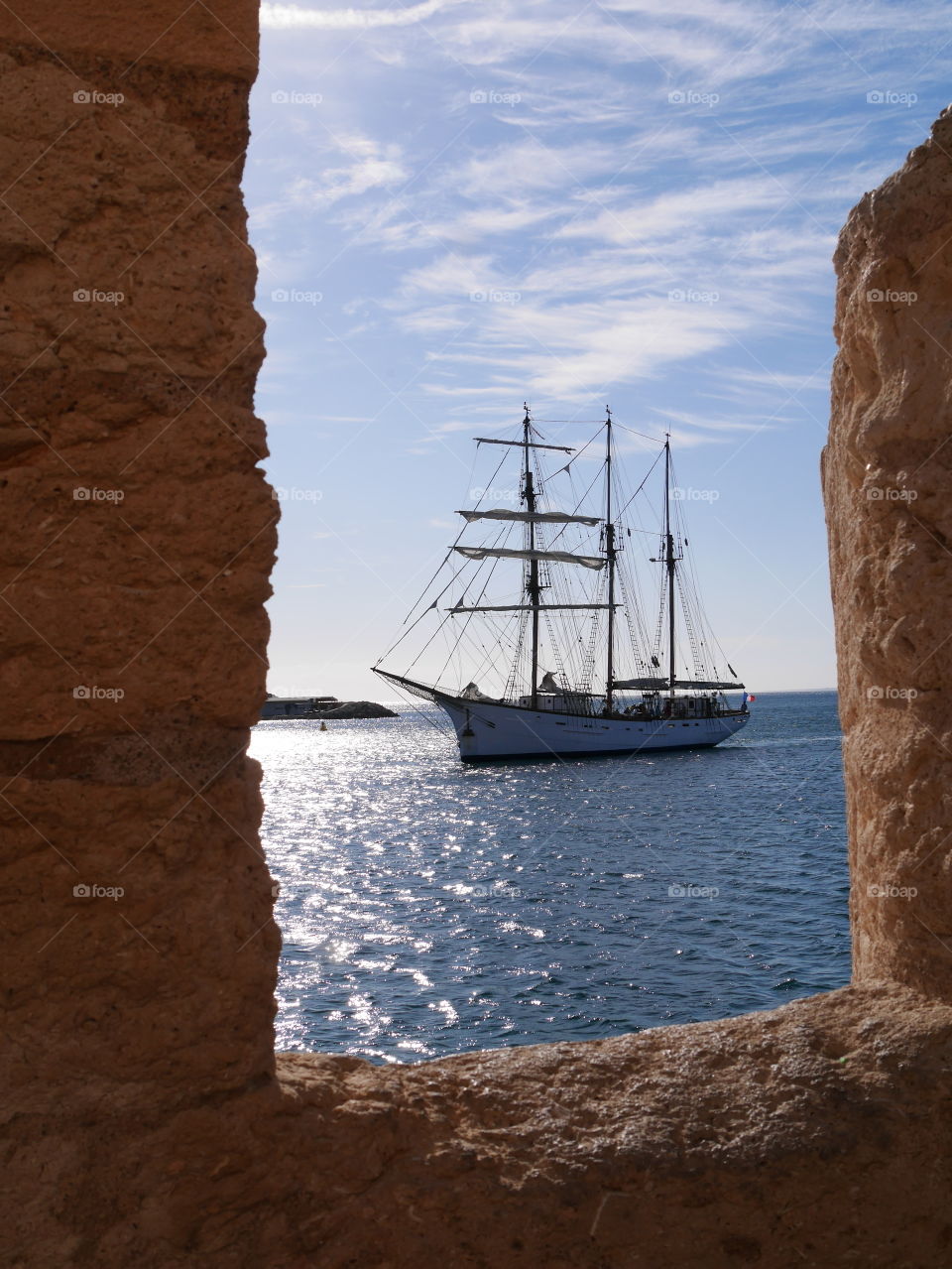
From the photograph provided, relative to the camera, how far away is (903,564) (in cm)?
302

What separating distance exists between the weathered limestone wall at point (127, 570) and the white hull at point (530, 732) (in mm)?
55862

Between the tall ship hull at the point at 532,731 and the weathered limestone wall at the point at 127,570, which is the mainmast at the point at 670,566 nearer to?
the tall ship hull at the point at 532,731

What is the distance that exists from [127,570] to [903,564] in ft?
6.64

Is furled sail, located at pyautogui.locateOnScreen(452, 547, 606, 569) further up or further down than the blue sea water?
further up

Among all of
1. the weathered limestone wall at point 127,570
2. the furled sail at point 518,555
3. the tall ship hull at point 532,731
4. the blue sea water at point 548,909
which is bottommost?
the blue sea water at point 548,909

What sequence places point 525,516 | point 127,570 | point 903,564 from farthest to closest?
1. point 525,516
2. point 903,564
3. point 127,570

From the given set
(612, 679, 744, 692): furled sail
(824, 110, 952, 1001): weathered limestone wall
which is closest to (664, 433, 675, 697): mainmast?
(612, 679, 744, 692): furled sail

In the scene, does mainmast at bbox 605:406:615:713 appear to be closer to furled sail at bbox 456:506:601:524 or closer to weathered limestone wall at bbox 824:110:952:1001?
furled sail at bbox 456:506:601:524

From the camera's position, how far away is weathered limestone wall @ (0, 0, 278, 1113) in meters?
2.14

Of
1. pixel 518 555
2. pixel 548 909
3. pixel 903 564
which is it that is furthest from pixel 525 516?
pixel 903 564

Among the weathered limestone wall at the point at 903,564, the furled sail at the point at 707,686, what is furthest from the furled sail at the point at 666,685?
the weathered limestone wall at the point at 903,564

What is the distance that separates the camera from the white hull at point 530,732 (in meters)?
59.7

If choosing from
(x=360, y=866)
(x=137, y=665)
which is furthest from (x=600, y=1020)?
(x=360, y=866)

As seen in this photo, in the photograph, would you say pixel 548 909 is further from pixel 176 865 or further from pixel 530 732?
pixel 530 732
